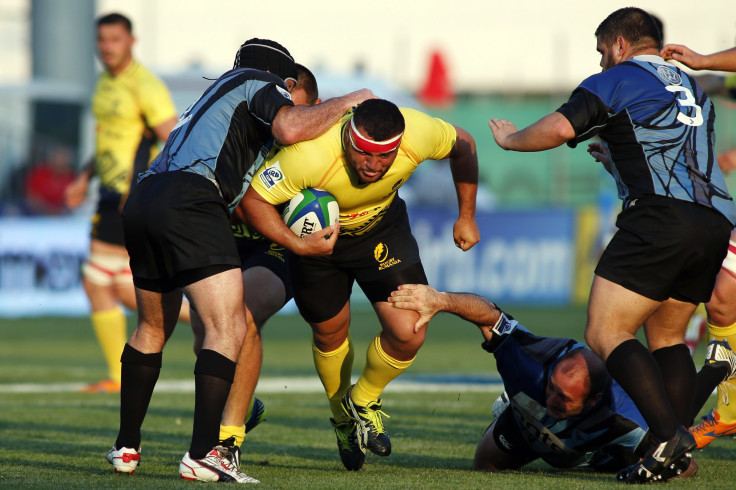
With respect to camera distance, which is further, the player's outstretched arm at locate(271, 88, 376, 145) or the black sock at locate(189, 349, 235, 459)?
the player's outstretched arm at locate(271, 88, 376, 145)

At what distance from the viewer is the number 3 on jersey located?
505 centimetres

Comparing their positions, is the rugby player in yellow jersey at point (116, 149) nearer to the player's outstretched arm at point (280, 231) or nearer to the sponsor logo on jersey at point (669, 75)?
the player's outstretched arm at point (280, 231)

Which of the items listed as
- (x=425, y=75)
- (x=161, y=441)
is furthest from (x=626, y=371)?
(x=425, y=75)

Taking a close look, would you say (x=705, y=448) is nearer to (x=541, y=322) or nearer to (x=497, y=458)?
(x=497, y=458)

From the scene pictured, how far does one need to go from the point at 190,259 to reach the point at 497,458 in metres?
2.01

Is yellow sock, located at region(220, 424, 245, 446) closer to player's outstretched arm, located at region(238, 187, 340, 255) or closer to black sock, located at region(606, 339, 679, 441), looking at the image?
player's outstretched arm, located at region(238, 187, 340, 255)

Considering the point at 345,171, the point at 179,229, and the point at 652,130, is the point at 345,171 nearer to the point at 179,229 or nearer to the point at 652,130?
the point at 179,229

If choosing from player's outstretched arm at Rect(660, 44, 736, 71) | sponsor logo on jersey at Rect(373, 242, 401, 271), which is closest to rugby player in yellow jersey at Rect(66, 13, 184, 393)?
sponsor logo on jersey at Rect(373, 242, 401, 271)

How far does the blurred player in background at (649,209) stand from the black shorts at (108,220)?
5.33m

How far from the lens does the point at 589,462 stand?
559cm

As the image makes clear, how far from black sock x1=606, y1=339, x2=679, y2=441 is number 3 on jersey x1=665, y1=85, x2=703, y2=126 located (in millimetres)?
1125

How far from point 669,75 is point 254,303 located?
258 cm

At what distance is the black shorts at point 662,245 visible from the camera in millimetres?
4922

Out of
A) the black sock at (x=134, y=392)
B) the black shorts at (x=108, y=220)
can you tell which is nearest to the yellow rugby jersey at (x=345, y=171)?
the black sock at (x=134, y=392)
